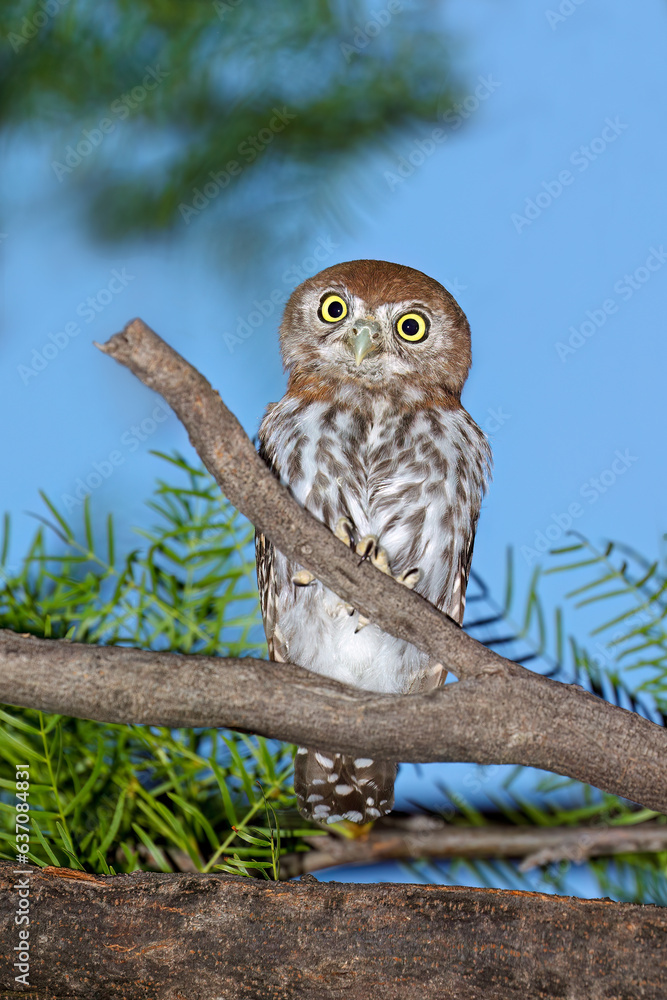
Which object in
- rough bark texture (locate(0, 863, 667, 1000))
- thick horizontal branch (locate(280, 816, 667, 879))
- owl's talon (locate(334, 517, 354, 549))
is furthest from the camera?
thick horizontal branch (locate(280, 816, 667, 879))

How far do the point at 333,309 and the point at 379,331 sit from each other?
0.49 feet

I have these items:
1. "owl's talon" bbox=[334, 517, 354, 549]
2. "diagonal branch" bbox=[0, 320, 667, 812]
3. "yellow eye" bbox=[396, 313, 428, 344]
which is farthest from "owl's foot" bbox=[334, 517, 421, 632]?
"yellow eye" bbox=[396, 313, 428, 344]

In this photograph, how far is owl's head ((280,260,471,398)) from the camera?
83.4 inches

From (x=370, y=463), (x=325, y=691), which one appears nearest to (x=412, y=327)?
(x=370, y=463)

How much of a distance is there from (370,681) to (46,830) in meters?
1.04

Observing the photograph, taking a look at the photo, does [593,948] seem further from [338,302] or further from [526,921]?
[338,302]

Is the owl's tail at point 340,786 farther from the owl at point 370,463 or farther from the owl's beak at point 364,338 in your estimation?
the owl's beak at point 364,338

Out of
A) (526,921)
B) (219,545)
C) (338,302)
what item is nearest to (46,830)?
(219,545)

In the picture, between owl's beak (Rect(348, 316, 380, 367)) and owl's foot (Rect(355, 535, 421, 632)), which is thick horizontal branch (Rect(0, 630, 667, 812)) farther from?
owl's beak (Rect(348, 316, 380, 367))

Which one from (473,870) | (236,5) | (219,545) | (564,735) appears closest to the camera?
(564,735)

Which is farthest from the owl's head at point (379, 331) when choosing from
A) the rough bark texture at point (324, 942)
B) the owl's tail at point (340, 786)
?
the rough bark texture at point (324, 942)

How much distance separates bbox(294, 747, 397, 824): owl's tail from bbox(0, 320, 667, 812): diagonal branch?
701 mm

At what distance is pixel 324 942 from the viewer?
1526mm

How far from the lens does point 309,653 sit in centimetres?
225
